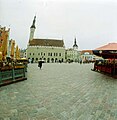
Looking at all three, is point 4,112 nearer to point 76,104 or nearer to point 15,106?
point 15,106

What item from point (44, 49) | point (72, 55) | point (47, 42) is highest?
point (47, 42)

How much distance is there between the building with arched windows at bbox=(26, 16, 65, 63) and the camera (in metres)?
101

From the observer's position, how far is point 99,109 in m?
5.50

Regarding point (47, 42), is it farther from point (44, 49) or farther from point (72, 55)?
point (72, 55)

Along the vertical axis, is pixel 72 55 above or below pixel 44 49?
below

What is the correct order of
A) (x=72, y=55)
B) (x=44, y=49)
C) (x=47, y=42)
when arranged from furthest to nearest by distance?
1. (x=72, y=55)
2. (x=47, y=42)
3. (x=44, y=49)

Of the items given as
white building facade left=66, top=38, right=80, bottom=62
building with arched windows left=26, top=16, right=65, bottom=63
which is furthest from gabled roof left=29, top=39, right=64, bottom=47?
white building facade left=66, top=38, right=80, bottom=62

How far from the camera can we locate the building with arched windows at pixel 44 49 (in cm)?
10119

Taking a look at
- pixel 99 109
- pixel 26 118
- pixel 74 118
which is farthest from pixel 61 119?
pixel 99 109

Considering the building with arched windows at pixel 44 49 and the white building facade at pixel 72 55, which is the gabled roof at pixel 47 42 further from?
the white building facade at pixel 72 55

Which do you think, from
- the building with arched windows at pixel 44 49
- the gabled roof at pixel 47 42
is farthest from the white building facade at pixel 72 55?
the building with arched windows at pixel 44 49

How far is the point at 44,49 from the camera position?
10275 cm

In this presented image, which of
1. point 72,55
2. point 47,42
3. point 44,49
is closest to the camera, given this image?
point 44,49

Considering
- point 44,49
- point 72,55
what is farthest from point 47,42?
point 72,55
